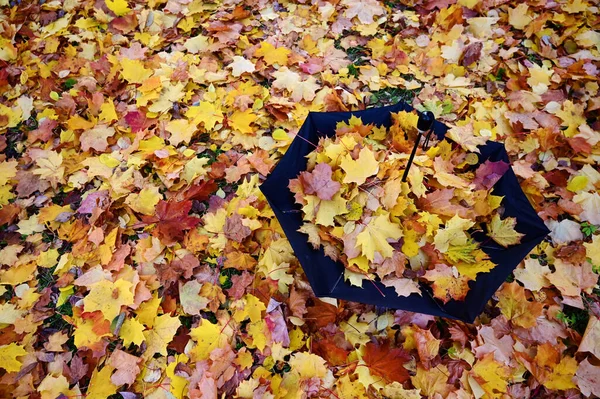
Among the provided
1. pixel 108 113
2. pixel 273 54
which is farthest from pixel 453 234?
pixel 108 113

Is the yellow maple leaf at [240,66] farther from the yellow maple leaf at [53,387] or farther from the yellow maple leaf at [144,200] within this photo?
the yellow maple leaf at [53,387]

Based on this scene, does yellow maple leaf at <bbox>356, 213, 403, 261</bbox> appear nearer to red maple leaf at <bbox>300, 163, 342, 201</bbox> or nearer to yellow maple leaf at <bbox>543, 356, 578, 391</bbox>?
red maple leaf at <bbox>300, 163, 342, 201</bbox>

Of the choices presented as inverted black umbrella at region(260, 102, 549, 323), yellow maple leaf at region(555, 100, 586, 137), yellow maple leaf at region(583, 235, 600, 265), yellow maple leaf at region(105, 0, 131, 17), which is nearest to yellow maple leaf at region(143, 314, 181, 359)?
inverted black umbrella at region(260, 102, 549, 323)

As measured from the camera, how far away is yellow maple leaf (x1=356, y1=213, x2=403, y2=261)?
5.24ft

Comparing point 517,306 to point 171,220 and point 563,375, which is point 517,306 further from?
point 171,220

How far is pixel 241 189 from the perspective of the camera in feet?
7.63

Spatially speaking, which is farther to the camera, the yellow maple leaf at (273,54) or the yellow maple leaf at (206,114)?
the yellow maple leaf at (273,54)

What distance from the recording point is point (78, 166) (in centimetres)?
241

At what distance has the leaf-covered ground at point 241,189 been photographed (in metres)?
1.82

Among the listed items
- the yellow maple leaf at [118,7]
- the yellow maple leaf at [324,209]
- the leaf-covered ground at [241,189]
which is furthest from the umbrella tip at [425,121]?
the yellow maple leaf at [118,7]

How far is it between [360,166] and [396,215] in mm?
248

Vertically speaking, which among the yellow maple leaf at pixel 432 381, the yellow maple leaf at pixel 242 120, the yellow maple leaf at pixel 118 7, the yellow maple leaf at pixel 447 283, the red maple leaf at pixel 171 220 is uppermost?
the yellow maple leaf at pixel 118 7

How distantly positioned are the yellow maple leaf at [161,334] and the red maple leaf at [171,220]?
0.41 metres

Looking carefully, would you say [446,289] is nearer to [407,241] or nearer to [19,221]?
[407,241]
